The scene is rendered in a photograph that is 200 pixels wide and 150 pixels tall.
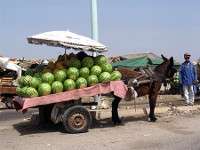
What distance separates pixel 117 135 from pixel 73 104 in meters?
1.46

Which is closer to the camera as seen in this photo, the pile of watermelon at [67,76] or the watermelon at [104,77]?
the pile of watermelon at [67,76]

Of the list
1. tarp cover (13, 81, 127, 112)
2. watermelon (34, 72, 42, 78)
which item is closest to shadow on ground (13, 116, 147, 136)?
tarp cover (13, 81, 127, 112)

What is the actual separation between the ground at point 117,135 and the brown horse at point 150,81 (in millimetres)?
483

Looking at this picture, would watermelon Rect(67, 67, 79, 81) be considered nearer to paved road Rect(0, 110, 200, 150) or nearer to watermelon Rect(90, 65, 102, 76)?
watermelon Rect(90, 65, 102, 76)

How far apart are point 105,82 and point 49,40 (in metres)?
1.85

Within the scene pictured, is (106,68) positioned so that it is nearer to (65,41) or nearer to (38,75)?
(65,41)

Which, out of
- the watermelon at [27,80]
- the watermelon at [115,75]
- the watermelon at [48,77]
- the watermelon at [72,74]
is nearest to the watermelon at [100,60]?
the watermelon at [115,75]

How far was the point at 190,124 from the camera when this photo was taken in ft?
48.5

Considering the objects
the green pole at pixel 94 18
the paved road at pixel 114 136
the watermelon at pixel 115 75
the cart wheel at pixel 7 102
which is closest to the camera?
the paved road at pixel 114 136

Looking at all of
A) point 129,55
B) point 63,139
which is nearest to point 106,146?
point 63,139

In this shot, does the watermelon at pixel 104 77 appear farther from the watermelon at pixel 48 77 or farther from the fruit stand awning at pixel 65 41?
the watermelon at pixel 48 77

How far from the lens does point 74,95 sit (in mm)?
13258

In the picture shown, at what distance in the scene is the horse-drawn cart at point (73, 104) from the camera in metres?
13.1

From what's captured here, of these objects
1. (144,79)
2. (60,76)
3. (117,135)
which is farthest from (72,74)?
(144,79)
